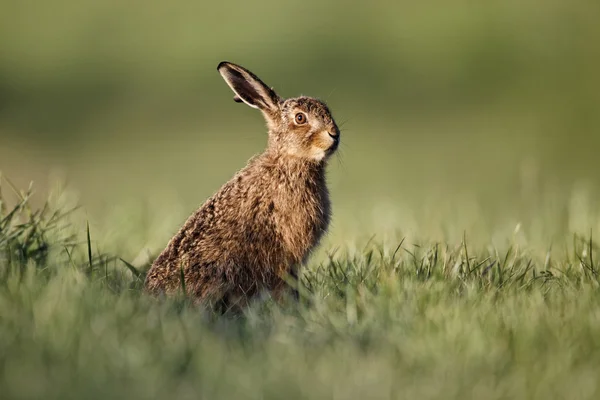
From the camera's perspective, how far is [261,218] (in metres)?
6.66

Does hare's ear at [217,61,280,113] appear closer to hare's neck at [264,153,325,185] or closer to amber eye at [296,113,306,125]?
amber eye at [296,113,306,125]

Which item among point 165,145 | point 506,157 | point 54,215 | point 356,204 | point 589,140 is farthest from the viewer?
point 165,145

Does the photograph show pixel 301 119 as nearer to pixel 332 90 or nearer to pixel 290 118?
pixel 290 118

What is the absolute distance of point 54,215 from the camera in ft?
22.1

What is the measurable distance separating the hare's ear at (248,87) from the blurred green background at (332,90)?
11.5 ft

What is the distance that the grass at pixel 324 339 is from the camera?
4031mm

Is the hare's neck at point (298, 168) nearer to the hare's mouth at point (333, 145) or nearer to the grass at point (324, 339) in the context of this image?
the hare's mouth at point (333, 145)

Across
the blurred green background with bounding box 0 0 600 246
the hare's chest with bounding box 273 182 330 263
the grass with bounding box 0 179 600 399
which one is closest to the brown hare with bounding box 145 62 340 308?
the hare's chest with bounding box 273 182 330 263

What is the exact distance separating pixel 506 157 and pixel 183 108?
642 cm

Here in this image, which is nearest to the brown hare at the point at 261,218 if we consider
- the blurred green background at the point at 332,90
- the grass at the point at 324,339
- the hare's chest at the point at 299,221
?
the hare's chest at the point at 299,221

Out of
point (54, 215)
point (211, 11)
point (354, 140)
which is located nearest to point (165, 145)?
point (354, 140)

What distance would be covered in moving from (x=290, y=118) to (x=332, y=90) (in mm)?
7478

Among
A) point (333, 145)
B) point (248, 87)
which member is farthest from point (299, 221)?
point (248, 87)

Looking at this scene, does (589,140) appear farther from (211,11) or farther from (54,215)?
(54,215)
